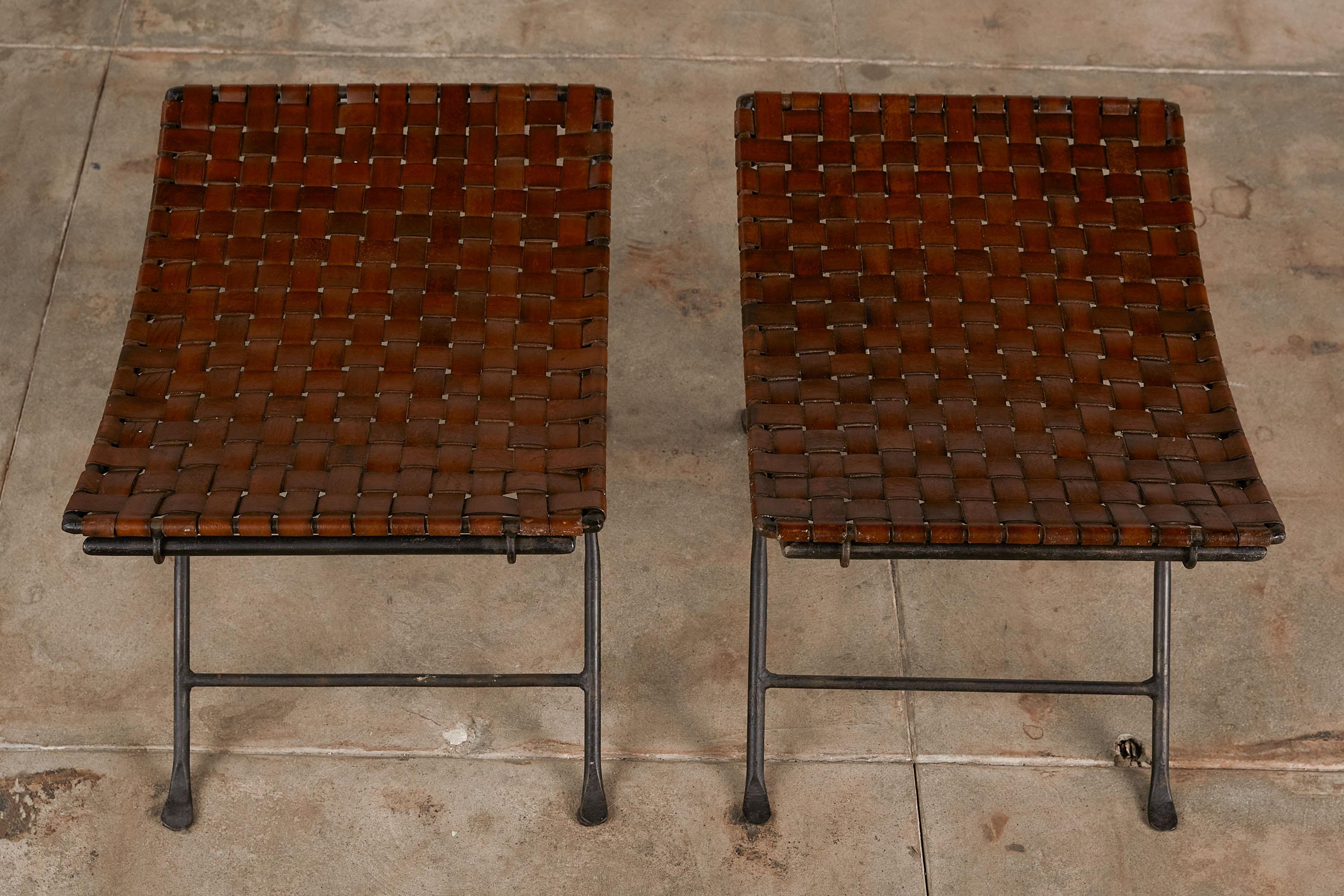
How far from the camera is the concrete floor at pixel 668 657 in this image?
66.2 inches

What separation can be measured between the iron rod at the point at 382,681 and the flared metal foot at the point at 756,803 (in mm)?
285

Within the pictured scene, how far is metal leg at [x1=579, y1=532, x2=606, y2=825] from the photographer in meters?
1.58

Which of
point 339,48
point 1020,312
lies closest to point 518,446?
point 1020,312

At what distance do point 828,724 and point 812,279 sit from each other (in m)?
0.68

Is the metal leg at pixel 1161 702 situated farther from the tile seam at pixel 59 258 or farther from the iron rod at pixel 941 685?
the tile seam at pixel 59 258

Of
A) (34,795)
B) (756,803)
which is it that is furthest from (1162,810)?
(34,795)

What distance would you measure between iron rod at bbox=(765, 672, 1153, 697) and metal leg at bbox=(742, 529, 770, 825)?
0.08 feet

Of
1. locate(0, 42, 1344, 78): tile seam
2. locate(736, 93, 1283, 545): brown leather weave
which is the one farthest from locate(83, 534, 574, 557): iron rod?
locate(0, 42, 1344, 78): tile seam

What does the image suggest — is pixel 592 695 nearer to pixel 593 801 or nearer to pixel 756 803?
pixel 593 801

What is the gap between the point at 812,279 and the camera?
5.06 feet

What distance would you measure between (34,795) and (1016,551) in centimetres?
139

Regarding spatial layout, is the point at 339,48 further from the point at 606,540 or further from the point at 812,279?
the point at 812,279

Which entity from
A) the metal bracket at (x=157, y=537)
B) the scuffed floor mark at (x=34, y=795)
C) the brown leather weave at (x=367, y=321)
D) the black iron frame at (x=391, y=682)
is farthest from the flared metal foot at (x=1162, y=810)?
the scuffed floor mark at (x=34, y=795)

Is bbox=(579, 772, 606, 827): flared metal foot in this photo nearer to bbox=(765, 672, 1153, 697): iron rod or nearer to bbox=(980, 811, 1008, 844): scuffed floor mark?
bbox=(765, 672, 1153, 697): iron rod
